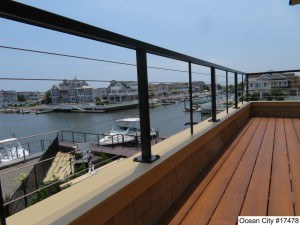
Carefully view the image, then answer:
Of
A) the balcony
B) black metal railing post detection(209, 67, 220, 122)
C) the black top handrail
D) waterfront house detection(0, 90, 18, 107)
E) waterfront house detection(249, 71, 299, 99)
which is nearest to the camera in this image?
the black top handrail

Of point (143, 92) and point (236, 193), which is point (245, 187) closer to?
point (236, 193)

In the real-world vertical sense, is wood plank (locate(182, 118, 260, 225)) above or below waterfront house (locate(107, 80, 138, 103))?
below

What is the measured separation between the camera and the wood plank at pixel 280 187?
4.97ft

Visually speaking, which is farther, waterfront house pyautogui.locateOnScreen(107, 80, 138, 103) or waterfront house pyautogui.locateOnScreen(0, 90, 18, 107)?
waterfront house pyautogui.locateOnScreen(107, 80, 138, 103)

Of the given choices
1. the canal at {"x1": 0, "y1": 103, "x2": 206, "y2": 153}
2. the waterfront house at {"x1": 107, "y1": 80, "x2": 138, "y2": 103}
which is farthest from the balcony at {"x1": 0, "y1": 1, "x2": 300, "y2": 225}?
the canal at {"x1": 0, "y1": 103, "x2": 206, "y2": 153}

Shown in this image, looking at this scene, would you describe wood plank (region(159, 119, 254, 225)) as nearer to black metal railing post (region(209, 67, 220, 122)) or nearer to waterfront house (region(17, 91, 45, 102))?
black metal railing post (region(209, 67, 220, 122))

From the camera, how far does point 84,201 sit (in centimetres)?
102

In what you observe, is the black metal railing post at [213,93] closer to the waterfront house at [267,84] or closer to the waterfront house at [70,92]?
the waterfront house at [70,92]

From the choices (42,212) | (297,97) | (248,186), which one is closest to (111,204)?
(42,212)

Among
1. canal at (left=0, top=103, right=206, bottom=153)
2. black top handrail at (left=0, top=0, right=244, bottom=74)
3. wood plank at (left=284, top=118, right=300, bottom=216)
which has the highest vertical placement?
black top handrail at (left=0, top=0, right=244, bottom=74)

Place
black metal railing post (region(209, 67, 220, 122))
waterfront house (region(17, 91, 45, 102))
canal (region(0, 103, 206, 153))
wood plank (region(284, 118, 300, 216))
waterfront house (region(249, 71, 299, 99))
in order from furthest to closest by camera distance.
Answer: waterfront house (region(249, 71, 299, 99)) → black metal railing post (region(209, 67, 220, 122)) → wood plank (region(284, 118, 300, 216)) → canal (region(0, 103, 206, 153)) → waterfront house (region(17, 91, 45, 102))

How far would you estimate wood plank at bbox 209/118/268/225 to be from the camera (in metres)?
1.47

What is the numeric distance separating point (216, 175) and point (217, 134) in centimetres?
75

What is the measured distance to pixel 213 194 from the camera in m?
1.77
